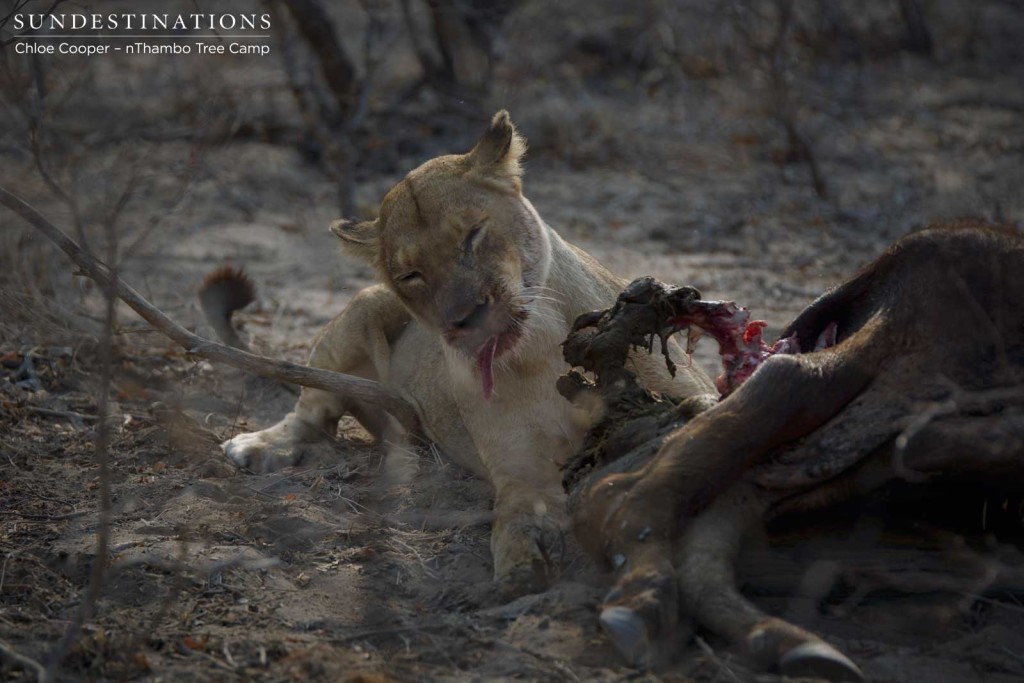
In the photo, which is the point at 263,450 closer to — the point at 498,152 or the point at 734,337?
the point at 498,152

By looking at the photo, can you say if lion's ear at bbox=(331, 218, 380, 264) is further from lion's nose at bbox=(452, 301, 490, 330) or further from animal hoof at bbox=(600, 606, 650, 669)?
animal hoof at bbox=(600, 606, 650, 669)

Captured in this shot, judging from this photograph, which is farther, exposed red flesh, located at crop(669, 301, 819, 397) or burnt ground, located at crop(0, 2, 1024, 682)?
exposed red flesh, located at crop(669, 301, 819, 397)

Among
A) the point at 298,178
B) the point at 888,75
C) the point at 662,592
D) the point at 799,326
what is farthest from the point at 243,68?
the point at 662,592

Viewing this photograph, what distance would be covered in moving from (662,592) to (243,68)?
1025cm

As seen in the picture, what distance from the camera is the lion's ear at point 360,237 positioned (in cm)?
482

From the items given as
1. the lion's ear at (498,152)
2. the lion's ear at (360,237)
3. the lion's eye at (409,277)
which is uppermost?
the lion's ear at (498,152)

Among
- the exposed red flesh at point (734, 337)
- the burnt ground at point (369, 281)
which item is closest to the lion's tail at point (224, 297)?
the burnt ground at point (369, 281)

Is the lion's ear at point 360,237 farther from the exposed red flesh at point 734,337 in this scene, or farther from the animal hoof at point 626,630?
the animal hoof at point 626,630

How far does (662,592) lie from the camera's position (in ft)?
9.36

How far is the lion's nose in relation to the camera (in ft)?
13.5

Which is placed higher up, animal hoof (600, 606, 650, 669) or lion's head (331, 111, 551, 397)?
lion's head (331, 111, 551, 397)

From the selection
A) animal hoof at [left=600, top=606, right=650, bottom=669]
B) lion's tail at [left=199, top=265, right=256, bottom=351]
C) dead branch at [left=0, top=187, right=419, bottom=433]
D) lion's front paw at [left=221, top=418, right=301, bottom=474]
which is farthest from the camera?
lion's tail at [left=199, top=265, right=256, bottom=351]

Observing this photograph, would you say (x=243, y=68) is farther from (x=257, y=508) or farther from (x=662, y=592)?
(x=662, y=592)

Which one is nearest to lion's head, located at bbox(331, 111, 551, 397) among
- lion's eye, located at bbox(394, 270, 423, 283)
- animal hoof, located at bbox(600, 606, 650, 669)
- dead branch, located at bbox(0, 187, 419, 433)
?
lion's eye, located at bbox(394, 270, 423, 283)
